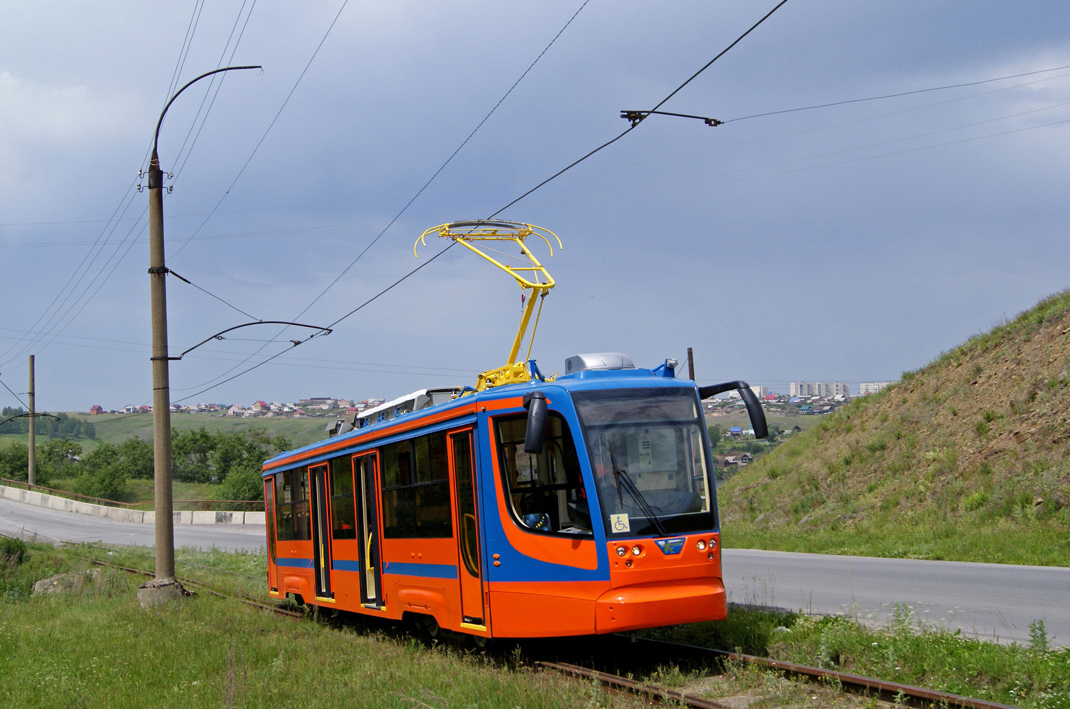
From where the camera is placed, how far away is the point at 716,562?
8742 millimetres

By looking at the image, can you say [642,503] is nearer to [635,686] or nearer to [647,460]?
[647,460]

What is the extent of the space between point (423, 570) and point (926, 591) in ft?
24.2

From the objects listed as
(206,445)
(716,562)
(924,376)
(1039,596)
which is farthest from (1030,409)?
(206,445)

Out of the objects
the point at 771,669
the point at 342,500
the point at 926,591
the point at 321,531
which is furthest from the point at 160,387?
the point at 926,591

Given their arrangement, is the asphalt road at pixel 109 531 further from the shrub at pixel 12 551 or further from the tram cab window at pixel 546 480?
the tram cab window at pixel 546 480

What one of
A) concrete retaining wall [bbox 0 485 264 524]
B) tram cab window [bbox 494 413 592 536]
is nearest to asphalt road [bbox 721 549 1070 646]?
tram cab window [bbox 494 413 592 536]

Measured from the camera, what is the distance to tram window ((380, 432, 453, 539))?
1021cm

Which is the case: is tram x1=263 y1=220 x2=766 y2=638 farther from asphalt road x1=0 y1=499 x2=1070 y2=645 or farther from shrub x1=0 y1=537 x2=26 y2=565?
shrub x1=0 y1=537 x2=26 y2=565

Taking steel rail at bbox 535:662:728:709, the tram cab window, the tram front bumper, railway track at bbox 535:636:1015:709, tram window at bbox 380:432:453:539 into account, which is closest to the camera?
railway track at bbox 535:636:1015:709

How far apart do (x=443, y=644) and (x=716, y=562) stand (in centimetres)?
384

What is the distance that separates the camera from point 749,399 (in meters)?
9.22

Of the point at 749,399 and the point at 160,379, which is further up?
the point at 160,379

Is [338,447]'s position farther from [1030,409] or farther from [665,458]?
[1030,409]

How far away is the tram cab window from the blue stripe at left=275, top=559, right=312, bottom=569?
6.87 meters
